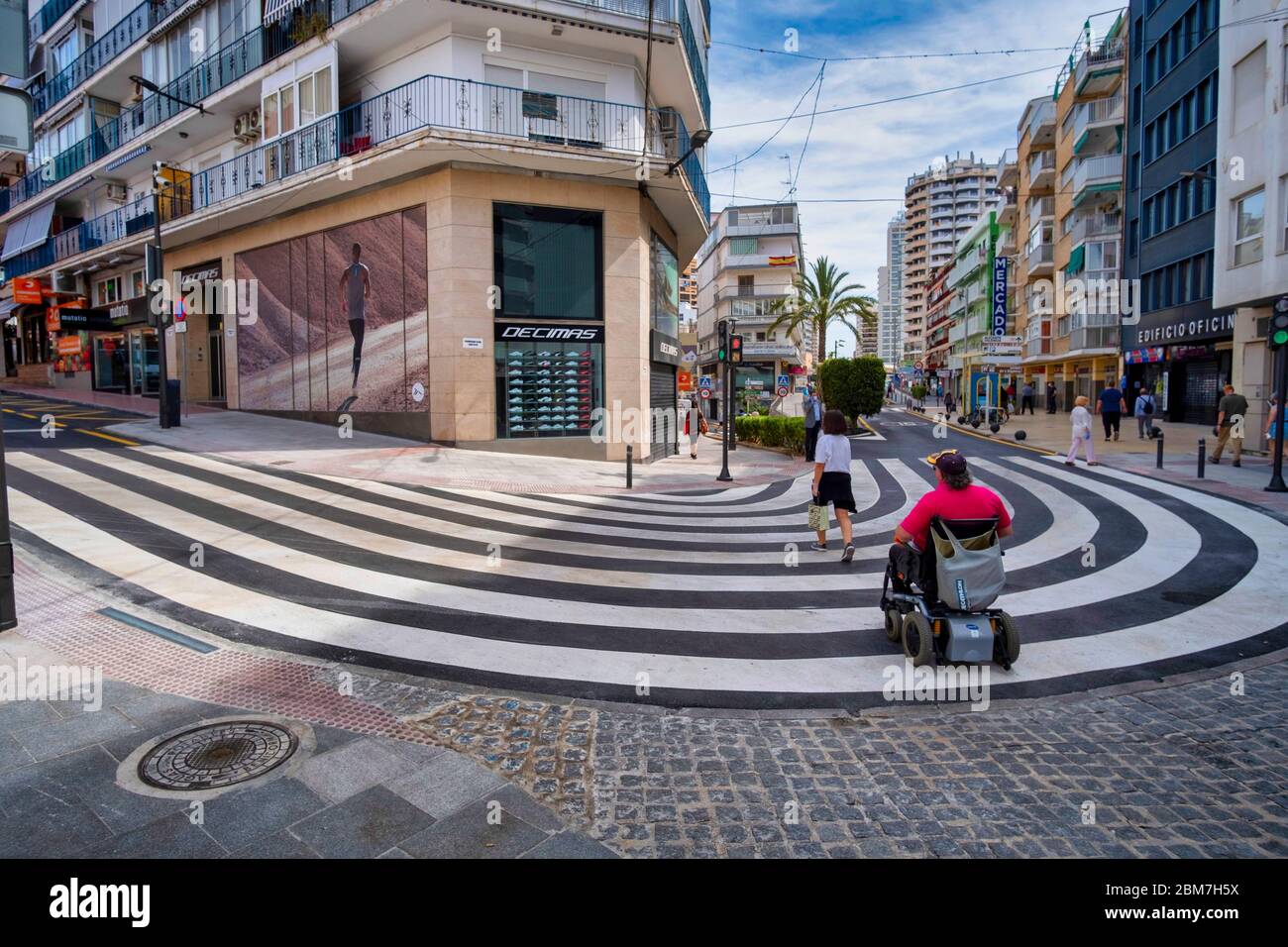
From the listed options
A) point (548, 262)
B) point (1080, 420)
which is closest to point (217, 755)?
point (548, 262)

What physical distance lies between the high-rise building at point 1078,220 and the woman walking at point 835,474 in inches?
1516

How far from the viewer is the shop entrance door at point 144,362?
30797 millimetres

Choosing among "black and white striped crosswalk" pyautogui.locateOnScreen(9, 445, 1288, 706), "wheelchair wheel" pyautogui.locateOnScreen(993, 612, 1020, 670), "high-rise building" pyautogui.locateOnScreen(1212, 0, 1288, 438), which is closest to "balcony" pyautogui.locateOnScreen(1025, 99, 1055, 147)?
"high-rise building" pyautogui.locateOnScreen(1212, 0, 1288, 438)

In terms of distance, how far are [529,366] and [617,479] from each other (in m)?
4.25

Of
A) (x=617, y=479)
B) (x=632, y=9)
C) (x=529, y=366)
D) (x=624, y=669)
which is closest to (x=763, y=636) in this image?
(x=624, y=669)

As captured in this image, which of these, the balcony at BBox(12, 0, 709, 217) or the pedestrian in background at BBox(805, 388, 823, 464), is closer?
the balcony at BBox(12, 0, 709, 217)

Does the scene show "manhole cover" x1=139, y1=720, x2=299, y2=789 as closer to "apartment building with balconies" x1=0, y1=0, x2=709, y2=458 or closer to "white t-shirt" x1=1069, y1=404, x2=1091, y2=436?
"apartment building with balconies" x1=0, y1=0, x2=709, y2=458

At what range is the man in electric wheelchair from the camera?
5160mm

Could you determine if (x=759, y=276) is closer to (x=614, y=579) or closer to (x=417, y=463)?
(x=417, y=463)

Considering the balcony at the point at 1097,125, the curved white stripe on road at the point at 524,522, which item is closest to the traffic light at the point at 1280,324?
the curved white stripe on road at the point at 524,522

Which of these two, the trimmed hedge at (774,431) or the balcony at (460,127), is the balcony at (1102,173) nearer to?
the trimmed hedge at (774,431)

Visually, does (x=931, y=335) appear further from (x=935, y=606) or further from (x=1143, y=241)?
(x=935, y=606)

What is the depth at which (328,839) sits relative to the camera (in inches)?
127

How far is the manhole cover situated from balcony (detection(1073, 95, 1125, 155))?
5336 cm
